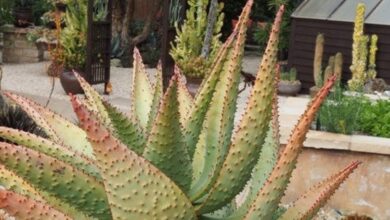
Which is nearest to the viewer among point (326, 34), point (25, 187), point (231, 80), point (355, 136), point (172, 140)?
point (172, 140)

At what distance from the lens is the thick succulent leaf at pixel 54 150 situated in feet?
6.04

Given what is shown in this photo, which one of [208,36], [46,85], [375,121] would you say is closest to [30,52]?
[46,85]

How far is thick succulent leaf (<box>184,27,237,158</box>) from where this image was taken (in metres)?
1.82

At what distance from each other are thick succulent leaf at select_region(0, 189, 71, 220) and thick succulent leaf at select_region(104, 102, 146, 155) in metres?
0.24

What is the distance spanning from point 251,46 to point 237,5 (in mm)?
1100

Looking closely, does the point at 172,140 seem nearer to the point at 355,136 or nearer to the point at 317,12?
the point at 355,136

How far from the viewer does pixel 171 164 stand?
67.6 inches

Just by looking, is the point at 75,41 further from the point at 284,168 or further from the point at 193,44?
the point at 284,168

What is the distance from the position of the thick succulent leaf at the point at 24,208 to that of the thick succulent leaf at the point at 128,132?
0.24 meters

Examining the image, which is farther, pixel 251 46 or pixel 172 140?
pixel 251 46

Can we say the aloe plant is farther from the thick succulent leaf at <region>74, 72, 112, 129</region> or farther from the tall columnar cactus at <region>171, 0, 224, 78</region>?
the tall columnar cactus at <region>171, 0, 224, 78</region>

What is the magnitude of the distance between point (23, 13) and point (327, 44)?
7.77 metres

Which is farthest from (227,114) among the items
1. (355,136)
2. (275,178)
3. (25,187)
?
(355,136)

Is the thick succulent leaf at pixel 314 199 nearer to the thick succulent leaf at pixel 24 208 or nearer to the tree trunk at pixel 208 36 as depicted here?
the thick succulent leaf at pixel 24 208
